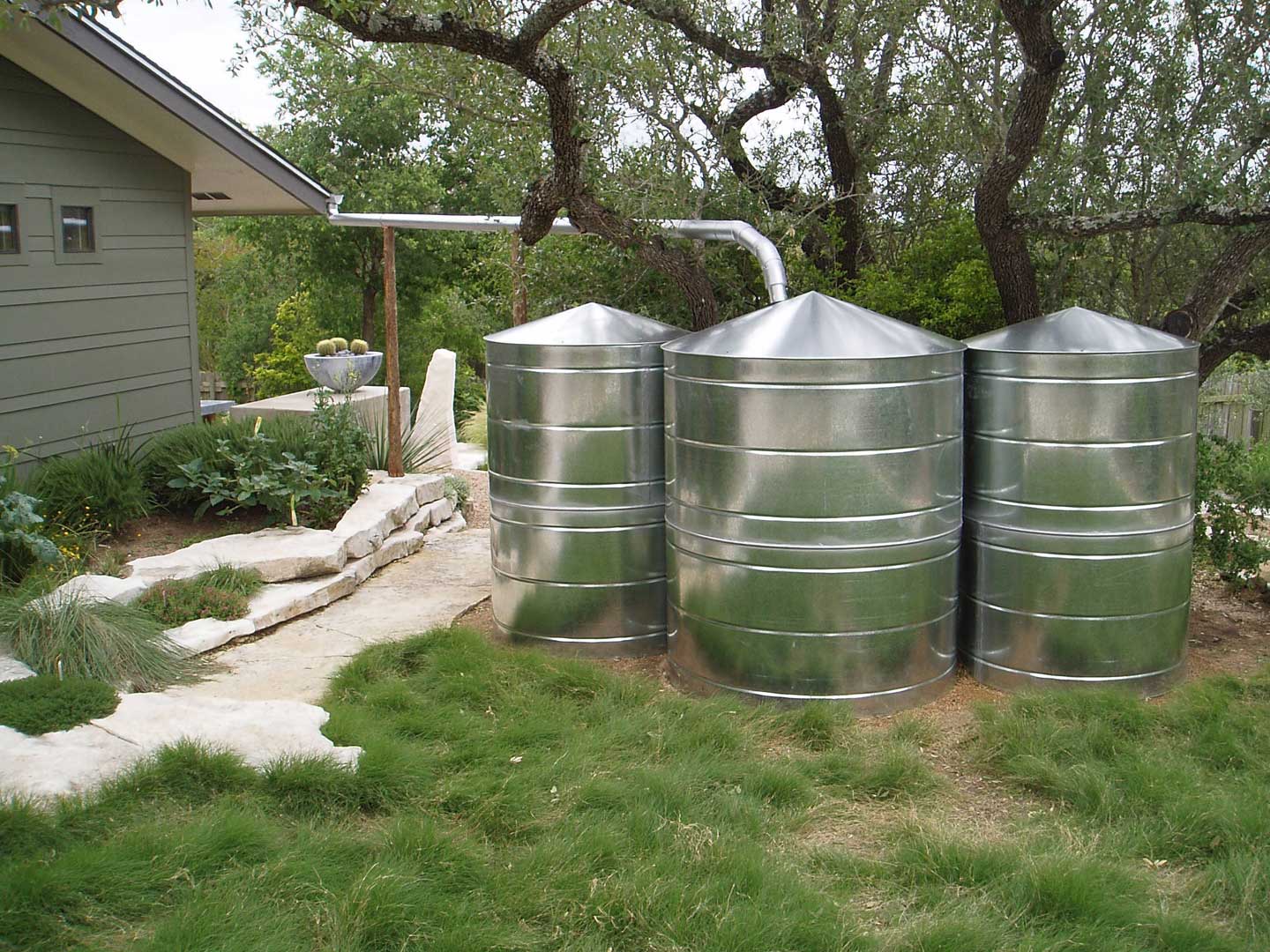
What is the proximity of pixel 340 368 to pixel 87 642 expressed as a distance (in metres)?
8.70

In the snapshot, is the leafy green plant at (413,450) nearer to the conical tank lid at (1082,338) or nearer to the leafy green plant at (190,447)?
the leafy green plant at (190,447)

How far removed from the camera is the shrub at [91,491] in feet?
24.7

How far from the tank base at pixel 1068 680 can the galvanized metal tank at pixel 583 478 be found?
1.78m

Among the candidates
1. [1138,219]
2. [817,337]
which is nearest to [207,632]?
[817,337]

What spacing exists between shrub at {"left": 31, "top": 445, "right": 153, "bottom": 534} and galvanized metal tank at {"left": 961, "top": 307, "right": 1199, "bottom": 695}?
5455 millimetres

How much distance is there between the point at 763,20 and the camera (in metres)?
7.98

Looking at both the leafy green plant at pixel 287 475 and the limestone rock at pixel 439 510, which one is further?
the limestone rock at pixel 439 510

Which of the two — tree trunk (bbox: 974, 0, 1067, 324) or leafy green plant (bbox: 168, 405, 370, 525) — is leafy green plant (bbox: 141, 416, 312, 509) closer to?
leafy green plant (bbox: 168, 405, 370, 525)

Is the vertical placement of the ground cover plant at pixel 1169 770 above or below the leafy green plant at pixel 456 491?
below

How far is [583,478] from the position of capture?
6.40 metres

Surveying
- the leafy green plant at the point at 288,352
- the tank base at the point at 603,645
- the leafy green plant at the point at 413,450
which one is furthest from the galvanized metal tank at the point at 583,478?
the leafy green plant at the point at 288,352

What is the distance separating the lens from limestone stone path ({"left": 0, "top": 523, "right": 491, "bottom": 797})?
4.42m

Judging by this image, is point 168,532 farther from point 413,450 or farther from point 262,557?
point 413,450

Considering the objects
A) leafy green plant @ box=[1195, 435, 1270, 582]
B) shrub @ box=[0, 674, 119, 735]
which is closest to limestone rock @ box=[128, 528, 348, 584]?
shrub @ box=[0, 674, 119, 735]
